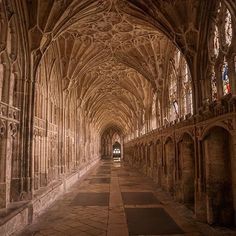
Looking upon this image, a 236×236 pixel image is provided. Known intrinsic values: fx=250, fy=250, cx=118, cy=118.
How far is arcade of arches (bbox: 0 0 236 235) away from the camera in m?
7.64

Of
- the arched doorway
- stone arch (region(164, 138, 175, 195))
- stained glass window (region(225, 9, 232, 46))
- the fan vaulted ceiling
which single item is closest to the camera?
stained glass window (region(225, 9, 232, 46))

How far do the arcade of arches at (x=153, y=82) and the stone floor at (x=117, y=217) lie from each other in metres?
0.58

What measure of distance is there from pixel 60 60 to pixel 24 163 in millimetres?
8287

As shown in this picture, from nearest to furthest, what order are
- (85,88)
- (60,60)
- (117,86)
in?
1. (60,60)
2. (85,88)
3. (117,86)

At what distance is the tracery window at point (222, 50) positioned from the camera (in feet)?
24.4

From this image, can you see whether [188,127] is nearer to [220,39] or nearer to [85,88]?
[220,39]

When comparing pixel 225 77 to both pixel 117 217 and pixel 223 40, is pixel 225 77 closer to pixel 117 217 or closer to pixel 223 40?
pixel 223 40

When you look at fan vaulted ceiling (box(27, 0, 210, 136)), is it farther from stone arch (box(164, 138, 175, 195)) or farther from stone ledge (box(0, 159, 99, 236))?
stone ledge (box(0, 159, 99, 236))

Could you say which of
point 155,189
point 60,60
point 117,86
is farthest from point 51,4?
point 117,86

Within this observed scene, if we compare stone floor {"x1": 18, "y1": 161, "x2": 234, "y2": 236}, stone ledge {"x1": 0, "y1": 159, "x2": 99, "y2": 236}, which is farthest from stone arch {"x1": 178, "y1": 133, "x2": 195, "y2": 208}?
stone ledge {"x1": 0, "y1": 159, "x2": 99, "y2": 236}

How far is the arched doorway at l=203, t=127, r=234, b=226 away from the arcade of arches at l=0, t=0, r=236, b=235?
0.10 ft

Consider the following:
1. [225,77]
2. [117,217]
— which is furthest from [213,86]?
[117,217]

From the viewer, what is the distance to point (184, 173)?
10.5 meters

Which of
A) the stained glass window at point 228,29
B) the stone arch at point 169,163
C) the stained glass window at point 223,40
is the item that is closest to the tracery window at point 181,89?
the stone arch at point 169,163
